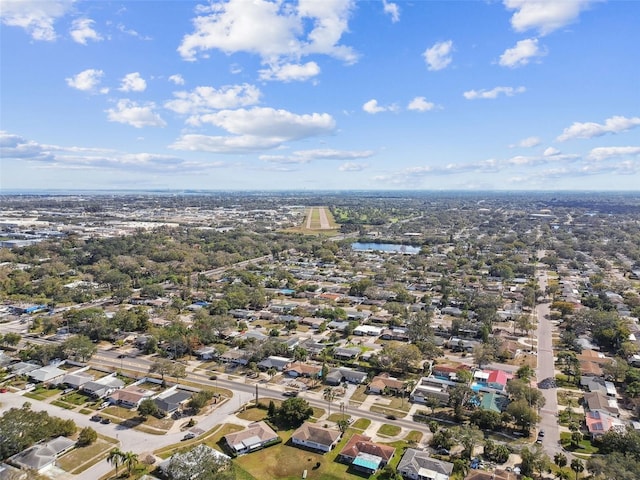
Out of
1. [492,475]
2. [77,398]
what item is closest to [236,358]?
[77,398]

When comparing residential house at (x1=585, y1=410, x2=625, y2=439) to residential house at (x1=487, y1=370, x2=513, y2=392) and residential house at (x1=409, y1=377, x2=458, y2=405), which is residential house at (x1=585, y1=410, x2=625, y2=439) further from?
residential house at (x1=409, y1=377, x2=458, y2=405)

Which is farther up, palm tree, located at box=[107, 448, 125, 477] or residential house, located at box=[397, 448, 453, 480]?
palm tree, located at box=[107, 448, 125, 477]

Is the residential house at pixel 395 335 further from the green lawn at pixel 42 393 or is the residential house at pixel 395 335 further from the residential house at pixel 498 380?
the green lawn at pixel 42 393

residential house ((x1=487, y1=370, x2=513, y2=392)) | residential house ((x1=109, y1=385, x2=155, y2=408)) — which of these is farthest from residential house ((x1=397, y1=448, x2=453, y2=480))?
residential house ((x1=109, y1=385, x2=155, y2=408))

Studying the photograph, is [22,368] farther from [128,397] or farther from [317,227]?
[317,227]

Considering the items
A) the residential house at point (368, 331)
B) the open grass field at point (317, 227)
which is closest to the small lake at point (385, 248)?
the open grass field at point (317, 227)

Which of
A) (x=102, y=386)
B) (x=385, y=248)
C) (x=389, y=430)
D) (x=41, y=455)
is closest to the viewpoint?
(x=41, y=455)
